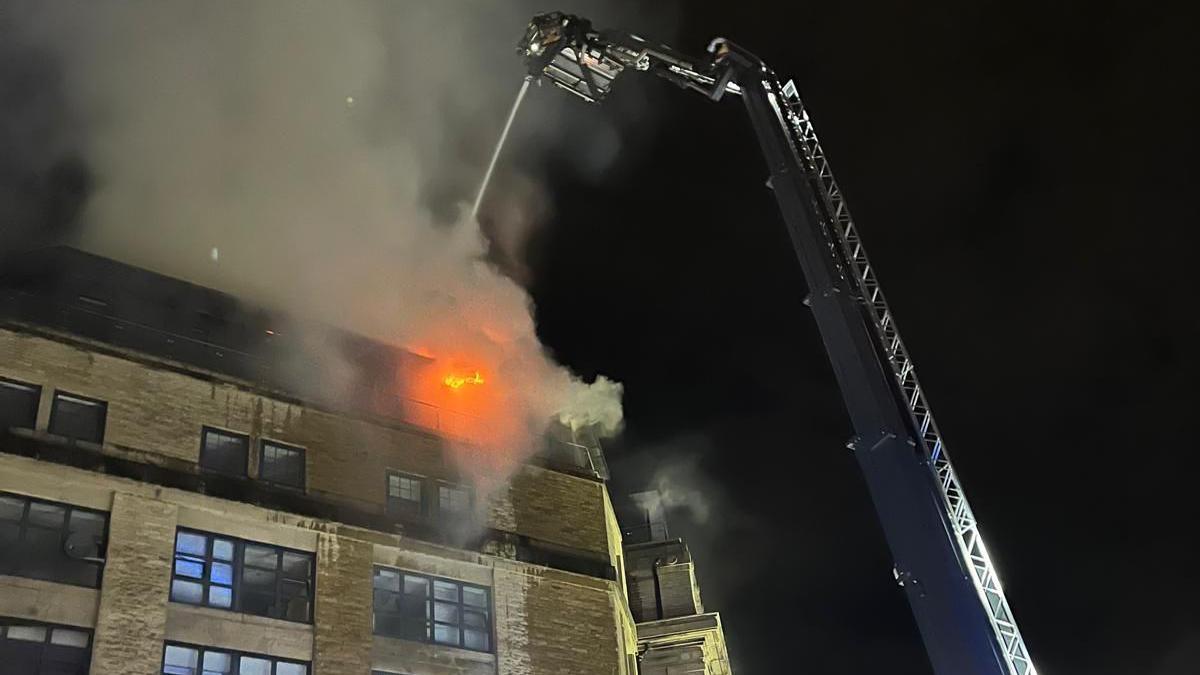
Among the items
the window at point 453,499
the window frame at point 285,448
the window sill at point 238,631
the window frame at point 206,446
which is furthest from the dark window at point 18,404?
the window at point 453,499

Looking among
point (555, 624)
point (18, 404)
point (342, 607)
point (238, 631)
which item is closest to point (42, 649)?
point (238, 631)

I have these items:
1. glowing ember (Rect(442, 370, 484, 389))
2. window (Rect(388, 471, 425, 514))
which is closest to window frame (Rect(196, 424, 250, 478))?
window (Rect(388, 471, 425, 514))

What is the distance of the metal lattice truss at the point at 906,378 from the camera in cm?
1147

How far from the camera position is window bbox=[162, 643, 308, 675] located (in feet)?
49.9

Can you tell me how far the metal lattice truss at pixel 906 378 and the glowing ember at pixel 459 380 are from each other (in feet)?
30.7

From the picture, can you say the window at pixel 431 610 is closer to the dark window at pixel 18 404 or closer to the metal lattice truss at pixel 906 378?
the dark window at pixel 18 404

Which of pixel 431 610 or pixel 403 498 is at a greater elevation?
pixel 403 498

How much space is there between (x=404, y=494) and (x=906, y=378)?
10348 mm

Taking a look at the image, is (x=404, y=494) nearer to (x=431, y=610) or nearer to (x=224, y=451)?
(x=431, y=610)

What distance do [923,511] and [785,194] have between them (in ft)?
19.0

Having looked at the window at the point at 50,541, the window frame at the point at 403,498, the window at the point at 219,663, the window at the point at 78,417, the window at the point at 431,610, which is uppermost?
the window at the point at 78,417

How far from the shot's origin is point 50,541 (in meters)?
15.2

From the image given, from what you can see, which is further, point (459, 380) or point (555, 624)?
point (459, 380)

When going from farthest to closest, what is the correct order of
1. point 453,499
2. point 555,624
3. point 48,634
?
1. point 453,499
2. point 555,624
3. point 48,634
